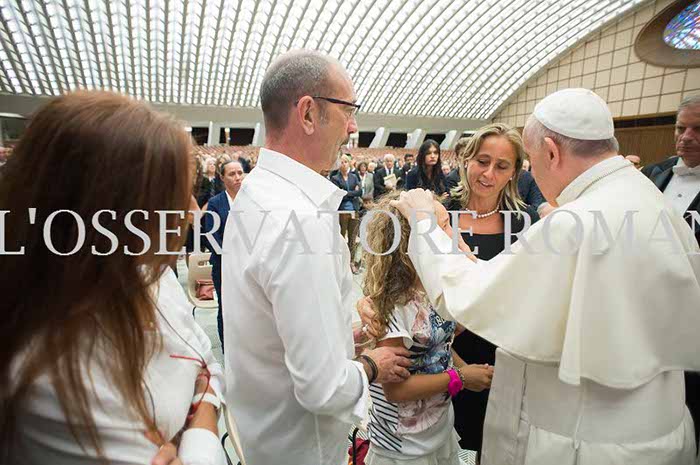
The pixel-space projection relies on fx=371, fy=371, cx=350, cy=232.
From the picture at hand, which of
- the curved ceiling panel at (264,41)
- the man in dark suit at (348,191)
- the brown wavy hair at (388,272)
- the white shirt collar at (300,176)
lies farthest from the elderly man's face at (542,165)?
the curved ceiling panel at (264,41)

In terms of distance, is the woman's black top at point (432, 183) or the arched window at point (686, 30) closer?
the woman's black top at point (432, 183)

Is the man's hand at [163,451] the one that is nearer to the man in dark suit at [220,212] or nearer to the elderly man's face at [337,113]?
the elderly man's face at [337,113]

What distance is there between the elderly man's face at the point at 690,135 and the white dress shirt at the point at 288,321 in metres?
3.12

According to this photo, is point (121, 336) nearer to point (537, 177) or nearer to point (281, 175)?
point (281, 175)

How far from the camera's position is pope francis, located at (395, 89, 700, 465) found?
1.22 m

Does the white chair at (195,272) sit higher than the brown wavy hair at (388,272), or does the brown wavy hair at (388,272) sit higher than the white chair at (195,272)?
the brown wavy hair at (388,272)

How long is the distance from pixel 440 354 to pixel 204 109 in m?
38.6

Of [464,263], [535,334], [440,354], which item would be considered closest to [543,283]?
[535,334]

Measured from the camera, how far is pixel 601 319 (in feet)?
4.06

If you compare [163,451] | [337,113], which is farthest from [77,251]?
[337,113]

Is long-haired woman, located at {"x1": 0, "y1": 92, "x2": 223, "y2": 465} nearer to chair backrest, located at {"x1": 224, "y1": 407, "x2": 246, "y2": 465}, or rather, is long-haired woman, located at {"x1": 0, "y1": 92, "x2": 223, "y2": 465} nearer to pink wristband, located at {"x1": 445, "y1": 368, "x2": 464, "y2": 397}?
chair backrest, located at {"x1": 224, "y1": 407, "x2": 246, "y2": 465}

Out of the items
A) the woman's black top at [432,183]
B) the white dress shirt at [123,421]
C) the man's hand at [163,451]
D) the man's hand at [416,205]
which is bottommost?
the man's hand at [163,451]

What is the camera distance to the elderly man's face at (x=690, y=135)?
282cm

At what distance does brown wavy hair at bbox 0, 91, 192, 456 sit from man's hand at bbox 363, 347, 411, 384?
2.97ft
